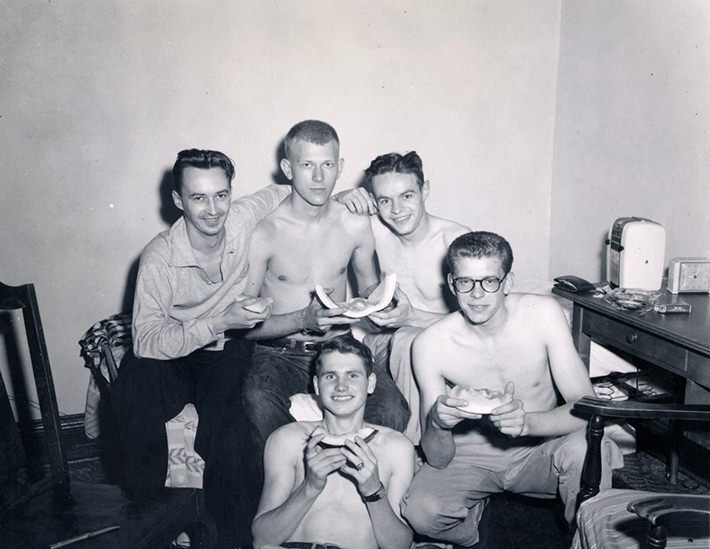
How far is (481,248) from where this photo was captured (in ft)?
8.08

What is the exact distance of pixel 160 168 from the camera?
4.17m

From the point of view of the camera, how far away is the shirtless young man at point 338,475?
2.11 metres

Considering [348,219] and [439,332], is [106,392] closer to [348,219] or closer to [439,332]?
[348,219]

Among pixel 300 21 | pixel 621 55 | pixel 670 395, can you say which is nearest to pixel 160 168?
pixel 300 21

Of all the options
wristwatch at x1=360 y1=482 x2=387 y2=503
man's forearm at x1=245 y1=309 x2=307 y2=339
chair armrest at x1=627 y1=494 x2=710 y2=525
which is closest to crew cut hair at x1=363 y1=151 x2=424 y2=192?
→ man's forearm at x1=245 y1=309 x2=307 y2=339

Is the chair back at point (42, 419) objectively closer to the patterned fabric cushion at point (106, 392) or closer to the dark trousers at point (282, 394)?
the patterned fabric cushion at point (106, 392)

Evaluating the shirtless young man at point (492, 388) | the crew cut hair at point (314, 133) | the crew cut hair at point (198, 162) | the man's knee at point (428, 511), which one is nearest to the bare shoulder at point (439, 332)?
the shirtless young man at point (492, 388)

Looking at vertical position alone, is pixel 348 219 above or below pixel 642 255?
above

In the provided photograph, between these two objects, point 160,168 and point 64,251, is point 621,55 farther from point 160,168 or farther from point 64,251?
point 64,251

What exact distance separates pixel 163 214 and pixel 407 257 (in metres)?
1.91

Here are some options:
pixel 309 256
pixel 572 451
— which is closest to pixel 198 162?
pixel 309 256

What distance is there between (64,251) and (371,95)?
2483mm

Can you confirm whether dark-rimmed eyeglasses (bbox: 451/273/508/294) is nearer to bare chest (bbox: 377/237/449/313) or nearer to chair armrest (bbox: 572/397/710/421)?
A: chair armrest (bbox: 572/397/710/421)

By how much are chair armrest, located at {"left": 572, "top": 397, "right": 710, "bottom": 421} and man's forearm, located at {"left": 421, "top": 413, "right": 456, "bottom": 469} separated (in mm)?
563
